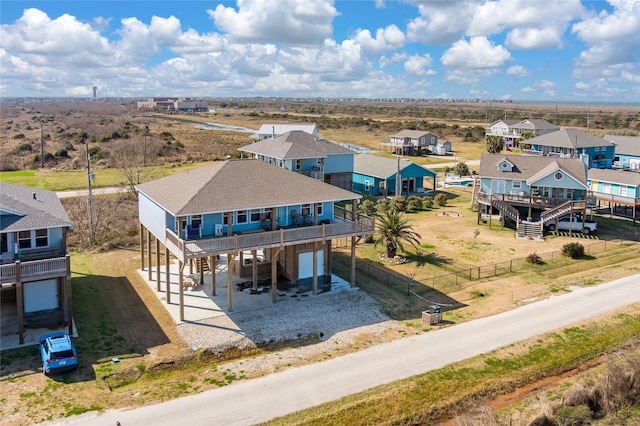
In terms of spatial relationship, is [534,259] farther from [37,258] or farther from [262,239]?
[37,258]

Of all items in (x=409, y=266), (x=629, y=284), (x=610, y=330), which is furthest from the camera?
(x=409, y=266)

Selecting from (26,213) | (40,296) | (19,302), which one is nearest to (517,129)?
(26,213)

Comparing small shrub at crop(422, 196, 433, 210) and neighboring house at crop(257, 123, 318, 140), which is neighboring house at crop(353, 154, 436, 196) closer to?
small shrub at crop(422, 196, 433, 210)

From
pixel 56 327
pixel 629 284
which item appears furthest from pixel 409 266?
pixel 56 327

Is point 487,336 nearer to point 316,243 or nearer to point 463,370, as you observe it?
point 463,370

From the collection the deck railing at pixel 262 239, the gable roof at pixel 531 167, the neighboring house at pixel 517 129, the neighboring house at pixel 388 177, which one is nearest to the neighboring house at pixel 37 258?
the deck railing at pixel 262 239

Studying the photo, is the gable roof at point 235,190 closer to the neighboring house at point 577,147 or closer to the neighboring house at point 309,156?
the neighboring house at point 309,156

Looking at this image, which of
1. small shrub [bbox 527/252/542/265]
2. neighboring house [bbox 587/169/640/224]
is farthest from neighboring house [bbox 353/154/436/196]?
small shrub [bbox 527/252/542/265]
